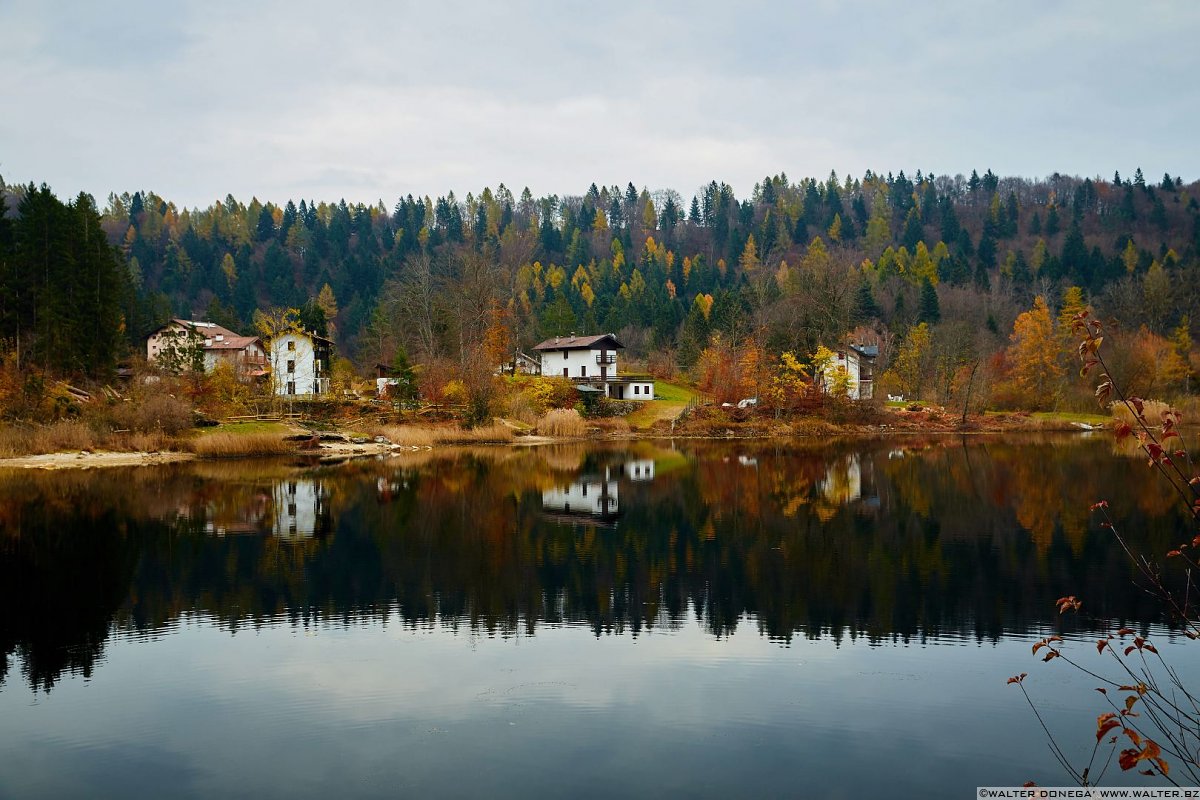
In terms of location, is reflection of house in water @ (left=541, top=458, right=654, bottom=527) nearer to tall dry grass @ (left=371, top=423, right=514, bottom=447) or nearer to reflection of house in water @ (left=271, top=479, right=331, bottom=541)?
reflection of house in water @ (left=271, top=479, right=331, bottom=541)

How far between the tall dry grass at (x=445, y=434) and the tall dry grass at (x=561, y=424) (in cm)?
Result: 377

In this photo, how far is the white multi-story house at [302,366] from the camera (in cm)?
6412

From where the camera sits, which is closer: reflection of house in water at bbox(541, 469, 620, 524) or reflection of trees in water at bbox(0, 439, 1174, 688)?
reflection of trees in water at bbox(0, 439, 1174, 688)

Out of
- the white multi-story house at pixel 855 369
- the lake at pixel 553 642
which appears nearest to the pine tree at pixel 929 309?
the white multi-story house at pixel 855 369

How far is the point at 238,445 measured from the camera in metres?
44.8

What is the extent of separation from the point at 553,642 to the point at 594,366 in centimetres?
6236

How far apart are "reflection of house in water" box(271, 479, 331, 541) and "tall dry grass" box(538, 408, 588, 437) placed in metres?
24.5

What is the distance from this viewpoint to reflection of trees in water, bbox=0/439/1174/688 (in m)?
14.9

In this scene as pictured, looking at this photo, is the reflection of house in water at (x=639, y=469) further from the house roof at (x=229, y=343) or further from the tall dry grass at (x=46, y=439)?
the house roof at (x=229, y=343)

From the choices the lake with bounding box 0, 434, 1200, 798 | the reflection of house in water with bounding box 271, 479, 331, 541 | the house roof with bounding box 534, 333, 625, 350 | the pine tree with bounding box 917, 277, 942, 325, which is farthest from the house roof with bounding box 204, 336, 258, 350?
the pine tree with bounding box 917, 277, 942, 325

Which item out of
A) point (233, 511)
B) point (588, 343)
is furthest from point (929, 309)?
point (233, 511)

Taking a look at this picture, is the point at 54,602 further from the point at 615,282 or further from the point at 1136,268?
the point at 1136,268

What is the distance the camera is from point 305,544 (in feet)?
70.6

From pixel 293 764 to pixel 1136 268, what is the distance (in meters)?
125
